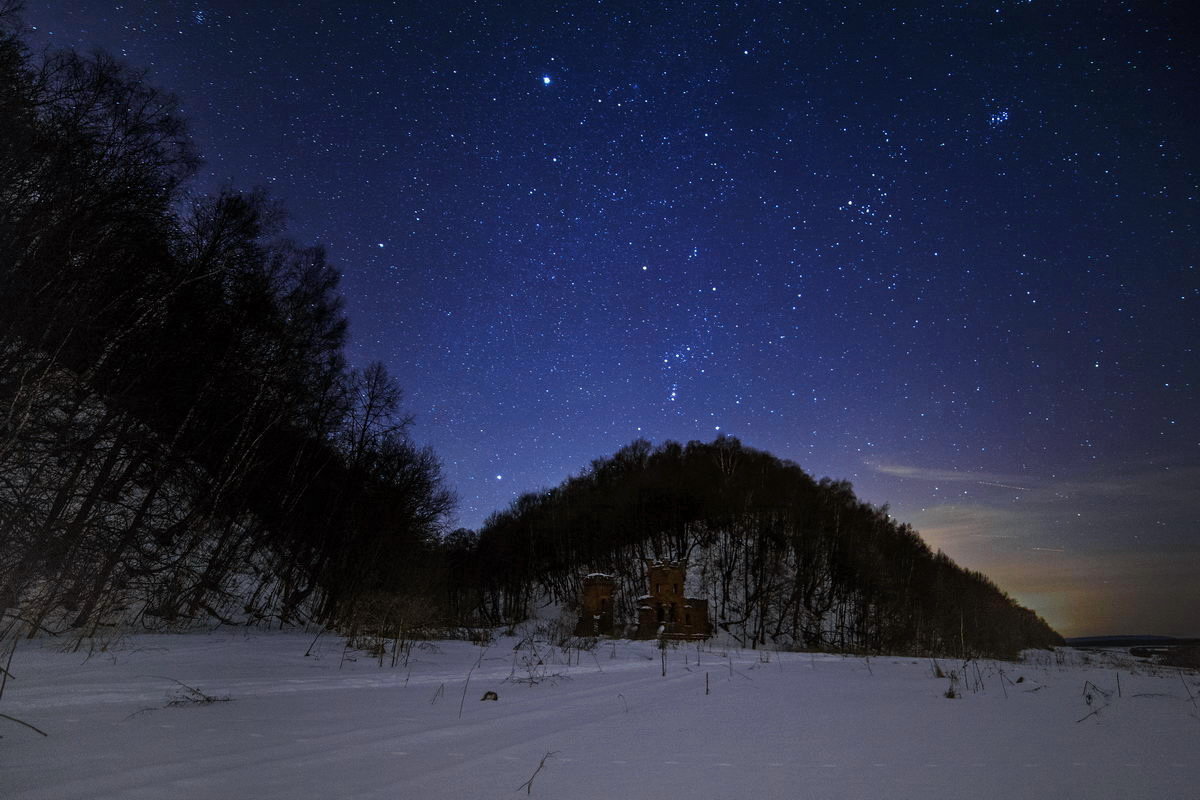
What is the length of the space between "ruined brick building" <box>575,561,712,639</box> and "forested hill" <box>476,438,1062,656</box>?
19.8 ft

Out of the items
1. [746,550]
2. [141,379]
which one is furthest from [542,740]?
[746,550]

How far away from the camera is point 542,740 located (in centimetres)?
282

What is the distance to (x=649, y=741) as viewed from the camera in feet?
9.53

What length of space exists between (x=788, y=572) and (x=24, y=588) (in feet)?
149

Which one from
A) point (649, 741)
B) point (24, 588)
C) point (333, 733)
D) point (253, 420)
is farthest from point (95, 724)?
point (253, 420)

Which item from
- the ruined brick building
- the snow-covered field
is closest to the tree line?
→ the snow-covered field

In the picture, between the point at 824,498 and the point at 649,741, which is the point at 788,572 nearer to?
the point at 824,498

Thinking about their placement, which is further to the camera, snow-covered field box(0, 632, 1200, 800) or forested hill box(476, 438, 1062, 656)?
forested hill box(476, 438, 1062, 656)

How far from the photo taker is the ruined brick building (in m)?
33.5

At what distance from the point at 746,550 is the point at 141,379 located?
141 ft

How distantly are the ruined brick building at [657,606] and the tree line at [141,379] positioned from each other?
17.2 meters

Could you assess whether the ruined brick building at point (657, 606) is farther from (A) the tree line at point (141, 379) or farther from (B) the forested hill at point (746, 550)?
(A) the tree line at point (141, 379)

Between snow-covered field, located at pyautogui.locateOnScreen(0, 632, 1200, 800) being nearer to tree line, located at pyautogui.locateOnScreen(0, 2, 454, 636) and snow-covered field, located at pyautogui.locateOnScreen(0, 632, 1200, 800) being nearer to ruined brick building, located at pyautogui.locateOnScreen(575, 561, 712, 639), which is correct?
tree line, located at pyautogui.locateOnScreen(0, 2, 454, 636)

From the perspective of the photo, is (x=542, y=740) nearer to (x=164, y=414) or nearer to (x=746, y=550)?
(x=164, y=414)
